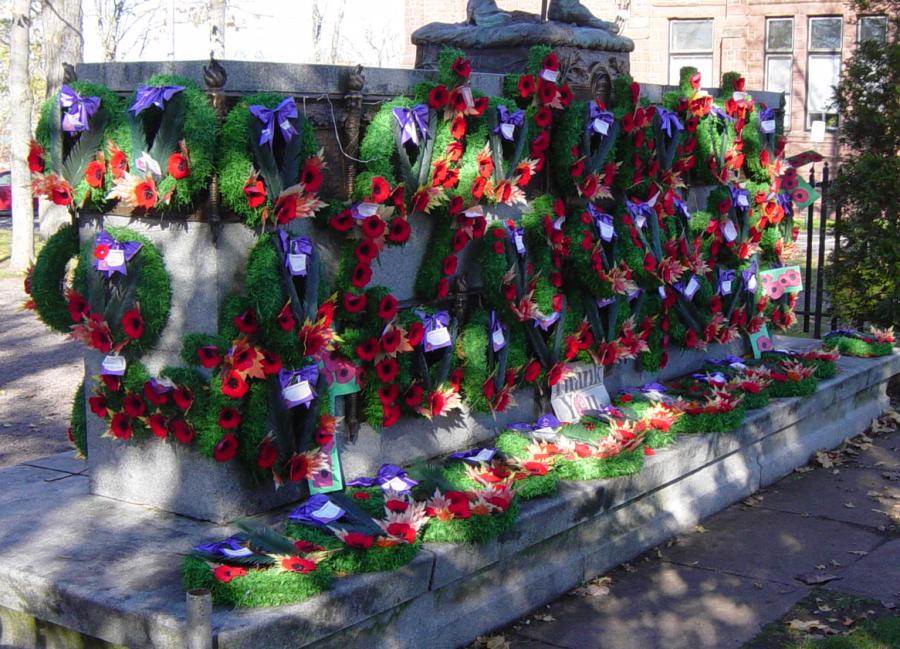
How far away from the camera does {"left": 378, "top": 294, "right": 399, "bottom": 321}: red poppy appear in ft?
17.8

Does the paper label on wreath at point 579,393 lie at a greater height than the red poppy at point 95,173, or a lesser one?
lesser

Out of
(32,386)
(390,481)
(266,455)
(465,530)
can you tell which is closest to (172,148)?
(266,455)

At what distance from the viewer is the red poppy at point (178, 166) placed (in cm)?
475

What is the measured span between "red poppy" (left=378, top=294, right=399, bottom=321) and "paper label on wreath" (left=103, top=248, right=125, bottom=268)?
1.16 meters

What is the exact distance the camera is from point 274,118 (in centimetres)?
485

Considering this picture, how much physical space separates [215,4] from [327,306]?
18.9 metres

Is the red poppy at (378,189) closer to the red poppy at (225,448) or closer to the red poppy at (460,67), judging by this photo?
the red poppy at (460,67)

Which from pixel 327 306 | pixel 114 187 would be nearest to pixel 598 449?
pixel 327 306

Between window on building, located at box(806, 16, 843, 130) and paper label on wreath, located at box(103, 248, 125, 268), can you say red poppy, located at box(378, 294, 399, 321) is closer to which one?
paper label on wreath, located at box(103, 248, 125, 268)

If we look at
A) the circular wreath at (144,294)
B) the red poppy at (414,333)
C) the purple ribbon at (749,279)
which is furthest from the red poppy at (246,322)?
the purple ribbon at (749,279)

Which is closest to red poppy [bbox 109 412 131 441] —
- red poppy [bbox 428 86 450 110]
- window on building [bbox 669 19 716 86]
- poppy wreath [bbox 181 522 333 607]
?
poppy wreath [bbox 181 522 333 607]

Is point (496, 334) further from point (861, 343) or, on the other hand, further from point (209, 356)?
point (861, 343)

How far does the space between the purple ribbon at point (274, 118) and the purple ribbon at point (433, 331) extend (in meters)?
1.23

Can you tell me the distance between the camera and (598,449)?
235 inches
